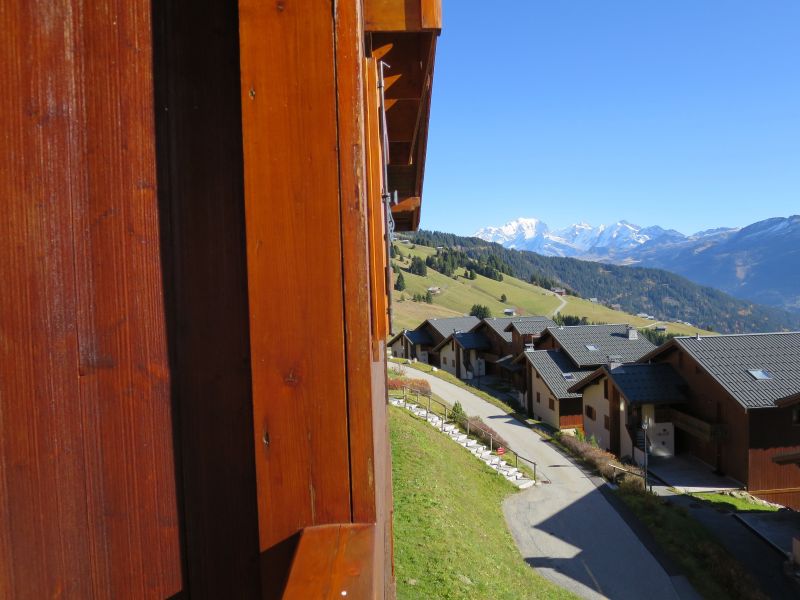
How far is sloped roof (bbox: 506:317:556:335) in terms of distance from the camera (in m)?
39.3

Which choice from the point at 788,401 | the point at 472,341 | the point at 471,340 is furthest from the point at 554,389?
the point at 471,340

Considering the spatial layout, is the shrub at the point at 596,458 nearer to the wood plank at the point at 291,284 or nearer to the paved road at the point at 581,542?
the paved road at the point at 581,542

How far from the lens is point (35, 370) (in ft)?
3.48

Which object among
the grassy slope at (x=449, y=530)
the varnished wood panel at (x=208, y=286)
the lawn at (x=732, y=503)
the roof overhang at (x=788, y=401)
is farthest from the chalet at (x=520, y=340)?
the varnished wood panel at (x=208, y=286)

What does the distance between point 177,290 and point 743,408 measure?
77.0 ft

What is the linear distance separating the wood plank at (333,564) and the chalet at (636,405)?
2409 cm

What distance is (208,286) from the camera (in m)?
1.10

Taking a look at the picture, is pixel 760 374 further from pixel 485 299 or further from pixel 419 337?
pixel 485 299

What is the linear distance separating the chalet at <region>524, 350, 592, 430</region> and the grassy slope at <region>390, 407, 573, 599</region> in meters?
12.9

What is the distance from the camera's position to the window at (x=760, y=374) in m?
21.2

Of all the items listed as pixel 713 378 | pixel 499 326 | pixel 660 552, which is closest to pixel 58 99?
pixel 660 552

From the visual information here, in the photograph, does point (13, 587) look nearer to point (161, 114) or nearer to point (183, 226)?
point (183, 226)

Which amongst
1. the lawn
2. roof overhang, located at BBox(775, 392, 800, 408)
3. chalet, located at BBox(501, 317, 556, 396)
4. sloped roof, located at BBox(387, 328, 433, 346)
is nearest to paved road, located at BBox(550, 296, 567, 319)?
sloped roof, located at BBox(387, 328, 433, 346)

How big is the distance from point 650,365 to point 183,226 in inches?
1089
